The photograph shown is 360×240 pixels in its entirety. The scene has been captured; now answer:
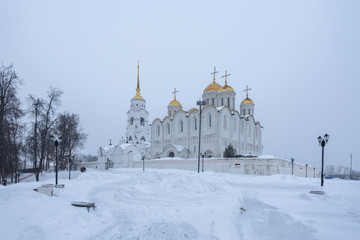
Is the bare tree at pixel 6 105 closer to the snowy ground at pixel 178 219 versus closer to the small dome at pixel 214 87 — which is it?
the snowy ground at pixel 178 219

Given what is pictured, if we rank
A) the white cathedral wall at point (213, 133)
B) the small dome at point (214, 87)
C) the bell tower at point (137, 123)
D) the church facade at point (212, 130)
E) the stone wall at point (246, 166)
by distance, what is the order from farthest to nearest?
the bell tower at point (137, 123) < the small dome at point (214, 87) < the church facade at point (212, 130) < the white cathedral wall at point (213, 133) < the stone wall at point (246, 166)

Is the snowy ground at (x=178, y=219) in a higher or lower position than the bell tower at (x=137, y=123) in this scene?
lower

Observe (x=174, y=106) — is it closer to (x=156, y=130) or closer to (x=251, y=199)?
(x=156, y=130)

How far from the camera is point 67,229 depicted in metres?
5.57

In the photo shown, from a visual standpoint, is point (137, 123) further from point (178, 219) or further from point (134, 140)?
point (178, 219)

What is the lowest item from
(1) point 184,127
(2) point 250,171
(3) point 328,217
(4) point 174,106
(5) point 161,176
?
(2) point 250,171

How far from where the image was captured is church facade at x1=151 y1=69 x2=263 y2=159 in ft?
120

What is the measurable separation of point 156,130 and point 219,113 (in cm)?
1557

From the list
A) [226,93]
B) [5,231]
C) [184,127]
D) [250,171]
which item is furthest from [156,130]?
[5,231]

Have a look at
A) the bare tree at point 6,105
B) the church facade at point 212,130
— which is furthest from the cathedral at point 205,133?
the bare tree at point 6,105

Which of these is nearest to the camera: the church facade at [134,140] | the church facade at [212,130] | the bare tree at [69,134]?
the bare tree at [69,134]

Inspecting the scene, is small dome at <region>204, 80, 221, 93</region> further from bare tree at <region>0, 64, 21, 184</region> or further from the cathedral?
bare tree at <region>0, 64, 21, 184</region>

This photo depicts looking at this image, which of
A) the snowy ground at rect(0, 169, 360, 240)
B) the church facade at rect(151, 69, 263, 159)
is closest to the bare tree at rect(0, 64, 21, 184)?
the snowy ground at rect(0, 169, 360, 240)

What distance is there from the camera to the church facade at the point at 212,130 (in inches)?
1435
